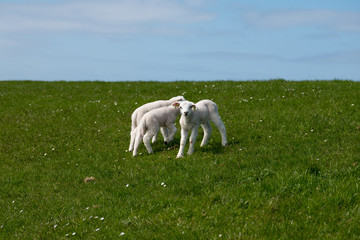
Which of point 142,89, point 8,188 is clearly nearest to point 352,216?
point 8,188

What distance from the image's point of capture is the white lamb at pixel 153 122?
42.4 ft

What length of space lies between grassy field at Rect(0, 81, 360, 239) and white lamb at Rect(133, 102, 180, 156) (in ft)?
1.82

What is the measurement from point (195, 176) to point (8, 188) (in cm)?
584

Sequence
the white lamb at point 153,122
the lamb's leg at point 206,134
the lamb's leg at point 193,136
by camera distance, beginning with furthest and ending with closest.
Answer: the lamb's leg at point 206,134 < the white lamb at point 153,122 < the lamb's leg at point 193,136

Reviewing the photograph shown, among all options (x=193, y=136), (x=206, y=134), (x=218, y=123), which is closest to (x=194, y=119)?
(x=193, y=136)

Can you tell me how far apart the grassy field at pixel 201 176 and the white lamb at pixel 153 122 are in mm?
555

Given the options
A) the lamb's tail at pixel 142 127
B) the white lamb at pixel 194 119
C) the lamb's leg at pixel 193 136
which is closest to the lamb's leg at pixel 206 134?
the white lamb at pixel 194 119

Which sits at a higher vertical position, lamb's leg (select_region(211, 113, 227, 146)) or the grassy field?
lamb's leg (select_region(211, 113, 227, 146))

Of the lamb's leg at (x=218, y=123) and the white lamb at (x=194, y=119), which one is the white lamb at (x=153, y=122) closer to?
the white lamb at (x=194, y=119)

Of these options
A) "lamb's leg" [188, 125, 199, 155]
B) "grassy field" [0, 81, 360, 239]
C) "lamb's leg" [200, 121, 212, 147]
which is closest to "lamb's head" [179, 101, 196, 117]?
"lamb's leg" [188, 125, 199, 155]

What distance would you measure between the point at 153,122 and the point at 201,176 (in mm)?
3071

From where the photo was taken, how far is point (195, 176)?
1058 cm

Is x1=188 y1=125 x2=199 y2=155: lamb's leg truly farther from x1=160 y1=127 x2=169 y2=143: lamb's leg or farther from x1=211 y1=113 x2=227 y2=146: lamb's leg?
x1=160 y1=127 x2=169 y2=143: lamb's leg

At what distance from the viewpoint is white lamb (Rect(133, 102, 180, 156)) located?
12.9 metres
